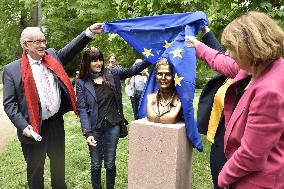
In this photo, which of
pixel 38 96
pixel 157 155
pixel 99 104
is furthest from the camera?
pixel 99 104

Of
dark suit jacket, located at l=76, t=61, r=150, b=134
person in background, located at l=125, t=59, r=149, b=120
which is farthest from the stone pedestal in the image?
A: person in background, located at l=125, t=59, r=149, b=120

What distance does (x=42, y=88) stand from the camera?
3977 mm

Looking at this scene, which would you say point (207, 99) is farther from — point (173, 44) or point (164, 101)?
point (173, 44)

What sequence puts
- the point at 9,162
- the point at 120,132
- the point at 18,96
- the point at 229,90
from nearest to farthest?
the point at 229,90 → the point at 18,96 → the point at 120,132 → the point at 9,162

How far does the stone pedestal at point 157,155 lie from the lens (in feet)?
12.9

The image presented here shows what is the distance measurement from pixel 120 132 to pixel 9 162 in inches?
151

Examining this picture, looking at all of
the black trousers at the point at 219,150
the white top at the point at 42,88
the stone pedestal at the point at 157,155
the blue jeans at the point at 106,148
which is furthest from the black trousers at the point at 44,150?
the black trousers at the point at 219,150

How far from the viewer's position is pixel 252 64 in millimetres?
2104

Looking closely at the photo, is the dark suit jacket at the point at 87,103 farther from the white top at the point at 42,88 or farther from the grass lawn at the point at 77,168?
the grass lawn at the point at 77,168

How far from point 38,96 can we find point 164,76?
4.21ft

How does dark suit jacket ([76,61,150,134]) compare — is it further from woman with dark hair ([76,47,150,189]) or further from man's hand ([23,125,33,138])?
man's hand ([23,125,33,138])

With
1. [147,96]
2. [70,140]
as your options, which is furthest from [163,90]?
[70,140]

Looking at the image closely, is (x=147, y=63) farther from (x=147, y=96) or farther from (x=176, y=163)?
(x=176, y=163)

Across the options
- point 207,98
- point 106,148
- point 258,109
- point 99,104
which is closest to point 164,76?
point 207,98
